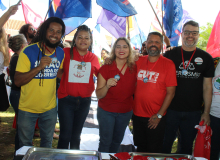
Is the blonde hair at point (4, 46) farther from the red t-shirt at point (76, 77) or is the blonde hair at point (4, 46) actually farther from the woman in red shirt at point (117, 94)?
the woman in red shirt at point (117, 94)

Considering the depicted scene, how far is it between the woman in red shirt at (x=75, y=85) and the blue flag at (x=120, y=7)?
0.84 m

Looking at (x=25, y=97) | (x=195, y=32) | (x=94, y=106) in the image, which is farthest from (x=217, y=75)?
(x=94, y=106)

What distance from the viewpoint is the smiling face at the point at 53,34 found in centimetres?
210

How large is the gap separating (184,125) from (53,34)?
2009 millimetres

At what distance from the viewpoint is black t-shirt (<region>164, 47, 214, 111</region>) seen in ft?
7.54

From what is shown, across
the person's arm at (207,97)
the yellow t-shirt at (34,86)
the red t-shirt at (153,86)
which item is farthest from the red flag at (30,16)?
the person's arm at (207,97)

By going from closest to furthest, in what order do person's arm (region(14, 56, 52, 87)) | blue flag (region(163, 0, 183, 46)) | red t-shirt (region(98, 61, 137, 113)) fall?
person's arm (region(14, 56, 52, 87)), red t-shirt (region(98, 61, 137, 113)), blue flag (region(163, 0, 183, 46))

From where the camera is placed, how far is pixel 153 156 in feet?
4.50

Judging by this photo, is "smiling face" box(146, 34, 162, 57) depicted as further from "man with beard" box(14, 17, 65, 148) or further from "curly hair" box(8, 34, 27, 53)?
"curly hair" box(8, 34, 27, 53)

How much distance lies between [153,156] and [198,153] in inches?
36.3

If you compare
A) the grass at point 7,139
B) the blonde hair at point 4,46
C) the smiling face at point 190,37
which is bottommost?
the grass at point 7,139

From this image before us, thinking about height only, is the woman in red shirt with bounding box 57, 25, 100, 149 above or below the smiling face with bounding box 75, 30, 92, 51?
below

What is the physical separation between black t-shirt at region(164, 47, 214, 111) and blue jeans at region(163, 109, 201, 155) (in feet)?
0.26

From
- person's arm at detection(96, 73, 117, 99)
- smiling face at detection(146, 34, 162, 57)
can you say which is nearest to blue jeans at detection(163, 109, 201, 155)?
smiling face at detection(146, 34, 162, 57)
